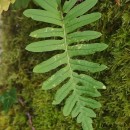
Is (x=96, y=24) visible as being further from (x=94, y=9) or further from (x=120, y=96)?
(x=120, y=96)

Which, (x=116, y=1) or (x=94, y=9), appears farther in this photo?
(x=94, y=9)

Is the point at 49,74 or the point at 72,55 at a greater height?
the point at 72,55

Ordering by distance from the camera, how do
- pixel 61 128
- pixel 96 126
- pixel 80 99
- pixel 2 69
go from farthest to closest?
pixel 2 69, pixel 61 128, pixel 96 126, pixel 80 99

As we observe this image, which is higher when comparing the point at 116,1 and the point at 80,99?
the point at 116,1

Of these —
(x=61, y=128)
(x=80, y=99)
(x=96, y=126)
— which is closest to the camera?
(x=80, y=99)

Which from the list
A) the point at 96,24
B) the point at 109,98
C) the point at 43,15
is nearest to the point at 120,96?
the point at 109,98
